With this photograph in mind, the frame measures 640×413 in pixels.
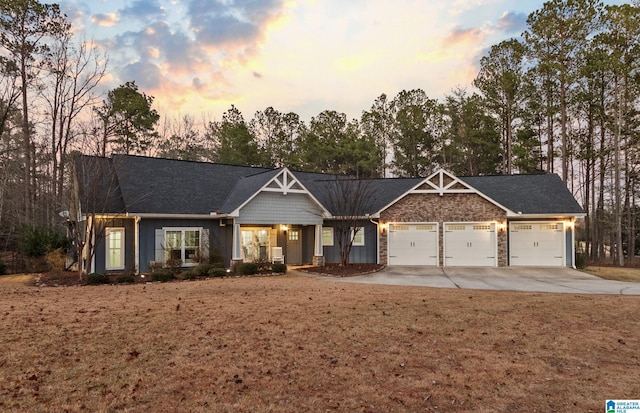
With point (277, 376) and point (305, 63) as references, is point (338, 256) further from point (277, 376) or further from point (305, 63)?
point (277, 376)

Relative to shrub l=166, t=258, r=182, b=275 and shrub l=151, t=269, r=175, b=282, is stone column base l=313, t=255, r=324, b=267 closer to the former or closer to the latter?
shrub l=166, t=258, r=182, b=275

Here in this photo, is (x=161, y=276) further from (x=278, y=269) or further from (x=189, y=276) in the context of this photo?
(x=278, y=269)

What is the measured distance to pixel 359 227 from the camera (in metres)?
21.2

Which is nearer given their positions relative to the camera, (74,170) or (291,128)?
(74,170)

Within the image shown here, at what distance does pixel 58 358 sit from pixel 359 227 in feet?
54.6

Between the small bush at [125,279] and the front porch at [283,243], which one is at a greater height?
the front porch at [283,243]

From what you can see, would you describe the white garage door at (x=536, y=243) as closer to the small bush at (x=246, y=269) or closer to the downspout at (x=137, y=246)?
the small bush at (x=246, y=269)

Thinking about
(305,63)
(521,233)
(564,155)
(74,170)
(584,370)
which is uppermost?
(305,63)

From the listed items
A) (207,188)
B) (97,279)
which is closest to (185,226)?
(207,188)

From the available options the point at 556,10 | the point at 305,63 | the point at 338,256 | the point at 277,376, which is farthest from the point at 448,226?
the point at 556,10

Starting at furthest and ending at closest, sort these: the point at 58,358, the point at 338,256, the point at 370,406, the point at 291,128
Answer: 1. the point at 291,128
2. the point at 338,256
3. the point at 58,358
4. the point at 370,406

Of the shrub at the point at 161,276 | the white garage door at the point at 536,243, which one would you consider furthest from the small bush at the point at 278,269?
the white garage door at the point at 536,243

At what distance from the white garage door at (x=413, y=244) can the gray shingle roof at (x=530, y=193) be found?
13.2 feet

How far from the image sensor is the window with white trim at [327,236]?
21.9m
